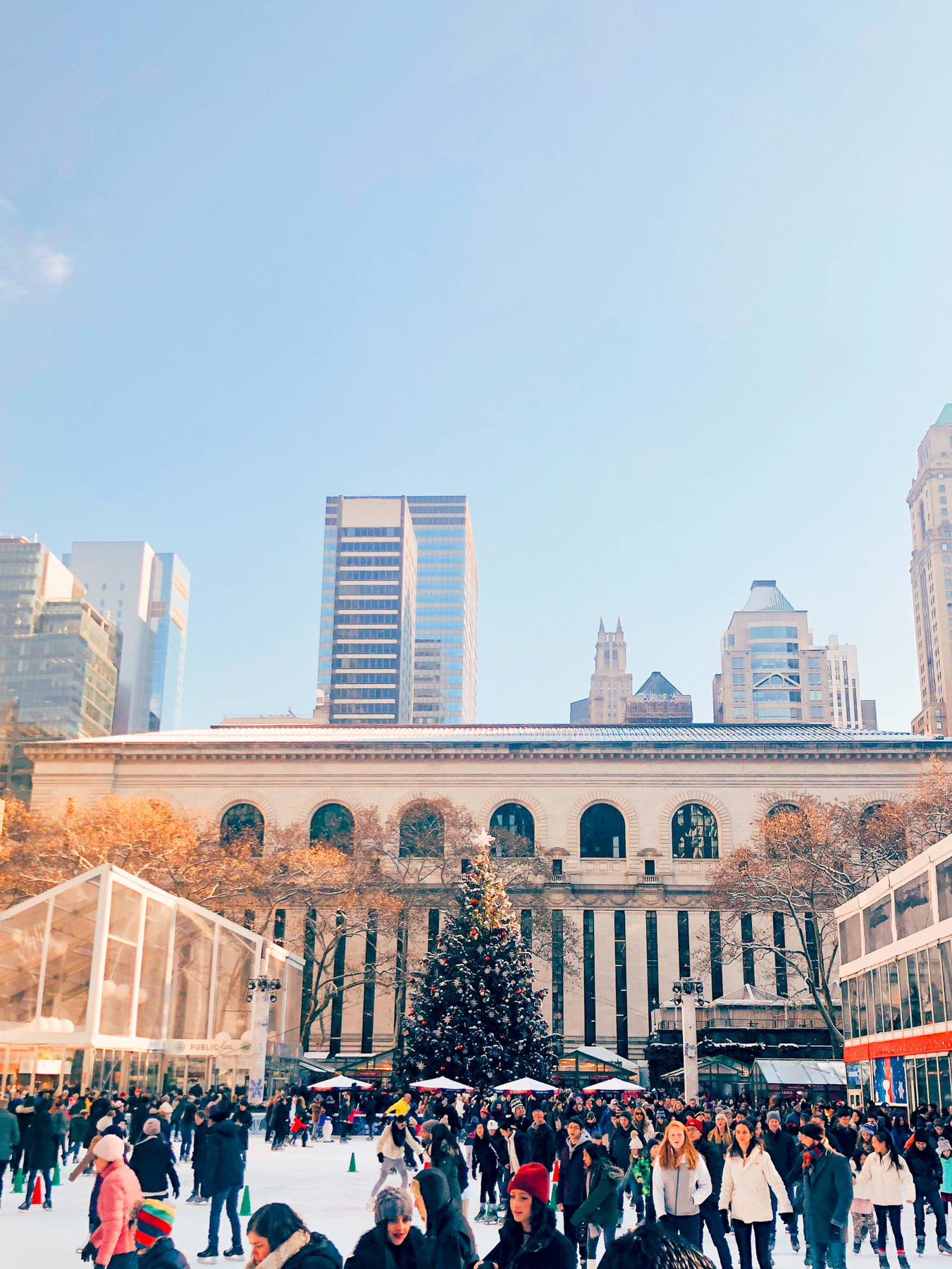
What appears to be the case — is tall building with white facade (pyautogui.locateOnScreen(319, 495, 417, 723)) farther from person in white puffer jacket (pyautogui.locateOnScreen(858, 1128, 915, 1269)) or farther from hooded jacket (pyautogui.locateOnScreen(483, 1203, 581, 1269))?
hooded jacket (pyautogui.locateOnScreen(483, 1203, 581, 1269))

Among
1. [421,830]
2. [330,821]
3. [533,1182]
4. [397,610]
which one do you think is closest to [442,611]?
[397,610]

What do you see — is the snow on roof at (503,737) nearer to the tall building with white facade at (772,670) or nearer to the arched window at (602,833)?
the arched window at (602,833)

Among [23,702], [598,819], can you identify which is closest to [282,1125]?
[598,819]

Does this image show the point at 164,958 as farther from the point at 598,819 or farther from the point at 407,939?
the point at 598,819

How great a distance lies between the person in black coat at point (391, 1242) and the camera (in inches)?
257

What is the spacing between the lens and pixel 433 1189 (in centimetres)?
995

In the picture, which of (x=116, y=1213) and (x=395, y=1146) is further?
(x=395, y=1146)

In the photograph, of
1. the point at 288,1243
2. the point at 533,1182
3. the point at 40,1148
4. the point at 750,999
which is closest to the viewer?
the point at 288,1243

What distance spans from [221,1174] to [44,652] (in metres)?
128

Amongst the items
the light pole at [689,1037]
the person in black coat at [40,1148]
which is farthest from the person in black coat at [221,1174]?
the light pole at [689,1037]

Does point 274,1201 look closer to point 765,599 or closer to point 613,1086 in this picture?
point 613,1086

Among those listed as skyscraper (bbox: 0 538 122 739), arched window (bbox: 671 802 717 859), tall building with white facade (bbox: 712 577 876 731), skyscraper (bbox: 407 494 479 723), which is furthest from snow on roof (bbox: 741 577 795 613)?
arched window (bbox: 671 802 717 859)

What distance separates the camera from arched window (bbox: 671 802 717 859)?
217 feet

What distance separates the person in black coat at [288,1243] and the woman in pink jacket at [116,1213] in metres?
3.61
